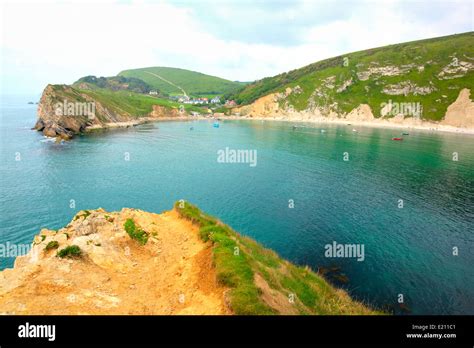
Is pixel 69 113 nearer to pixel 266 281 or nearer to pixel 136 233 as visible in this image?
pixel 136 233

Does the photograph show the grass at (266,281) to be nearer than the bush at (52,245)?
Yes

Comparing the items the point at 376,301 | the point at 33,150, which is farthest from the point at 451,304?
the point at 33,150

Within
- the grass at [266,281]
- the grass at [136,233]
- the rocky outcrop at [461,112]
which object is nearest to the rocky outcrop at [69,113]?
the grass at [136,233]

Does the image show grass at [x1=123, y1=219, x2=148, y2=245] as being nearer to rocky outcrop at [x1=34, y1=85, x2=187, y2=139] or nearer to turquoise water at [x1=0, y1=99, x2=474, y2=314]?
turquoise water at [x1=0, y1=99, x2=474, y2=314]

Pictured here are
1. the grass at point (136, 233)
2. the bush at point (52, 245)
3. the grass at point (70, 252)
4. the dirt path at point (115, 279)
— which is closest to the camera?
the dirt path at point (115, 279)

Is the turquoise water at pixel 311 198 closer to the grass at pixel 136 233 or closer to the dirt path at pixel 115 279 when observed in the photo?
the dirt path at pixel 115 279

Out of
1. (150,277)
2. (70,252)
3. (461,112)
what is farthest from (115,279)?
(461,112)
